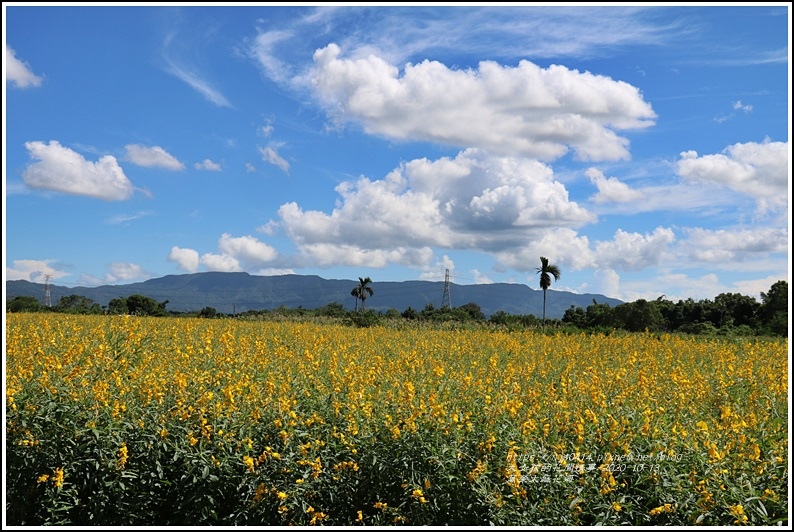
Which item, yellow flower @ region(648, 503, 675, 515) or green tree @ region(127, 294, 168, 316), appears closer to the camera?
yellow flower @ region(648, 503, 675, 515)

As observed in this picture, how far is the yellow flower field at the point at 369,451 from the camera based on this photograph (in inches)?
153

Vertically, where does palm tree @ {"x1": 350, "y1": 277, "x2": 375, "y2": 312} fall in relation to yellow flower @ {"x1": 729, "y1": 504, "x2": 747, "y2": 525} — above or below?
above

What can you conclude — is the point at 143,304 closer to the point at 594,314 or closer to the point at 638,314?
the point at 594,314

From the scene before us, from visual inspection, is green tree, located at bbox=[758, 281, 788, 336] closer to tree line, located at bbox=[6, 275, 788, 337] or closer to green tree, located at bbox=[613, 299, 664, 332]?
tree line, located at bbox=[6, 275, 788, 337]

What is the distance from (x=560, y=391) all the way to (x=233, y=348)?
3.27 meters

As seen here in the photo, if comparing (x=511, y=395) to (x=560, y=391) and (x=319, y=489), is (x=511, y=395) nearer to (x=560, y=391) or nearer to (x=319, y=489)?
(x=560, y=391)

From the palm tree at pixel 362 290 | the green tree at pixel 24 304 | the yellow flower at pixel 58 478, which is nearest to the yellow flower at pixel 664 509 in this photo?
the yellow flower at pixel 58 478

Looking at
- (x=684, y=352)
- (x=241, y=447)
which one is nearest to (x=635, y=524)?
(x=241, y=447)

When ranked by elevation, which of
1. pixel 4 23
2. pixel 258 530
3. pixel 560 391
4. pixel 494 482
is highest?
pixel 4 23

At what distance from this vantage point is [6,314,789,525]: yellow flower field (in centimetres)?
388

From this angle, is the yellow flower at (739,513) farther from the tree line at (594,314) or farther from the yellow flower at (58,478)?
the tree line at (594,314)

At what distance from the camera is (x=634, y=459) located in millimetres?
4031

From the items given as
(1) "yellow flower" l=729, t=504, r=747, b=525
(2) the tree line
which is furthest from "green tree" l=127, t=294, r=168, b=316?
(1) "yellow flower" l=729, t=504, r=747, b=525

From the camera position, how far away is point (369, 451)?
425 centimetres
